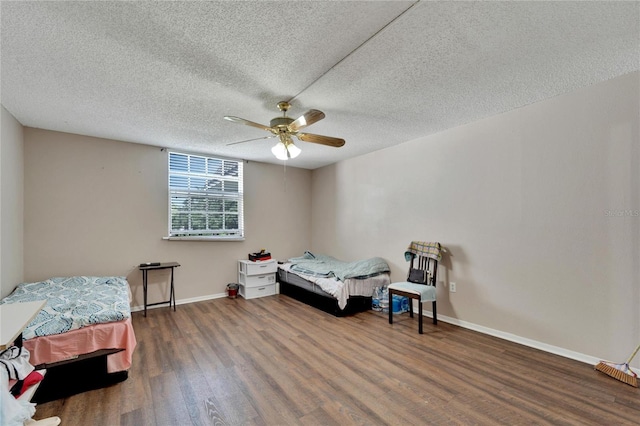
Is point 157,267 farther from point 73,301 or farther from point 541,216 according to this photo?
point 541,216

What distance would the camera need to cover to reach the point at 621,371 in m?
2.21

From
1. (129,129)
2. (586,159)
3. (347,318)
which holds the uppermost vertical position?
(129,129)

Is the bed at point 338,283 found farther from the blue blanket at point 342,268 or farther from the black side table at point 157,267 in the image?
the black side table at point 157,267

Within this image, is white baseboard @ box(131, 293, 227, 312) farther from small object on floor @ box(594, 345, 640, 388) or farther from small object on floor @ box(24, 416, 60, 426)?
small object on floor @ box(594, 345, 640, 388)

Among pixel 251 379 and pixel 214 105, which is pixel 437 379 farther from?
pixel 214 105

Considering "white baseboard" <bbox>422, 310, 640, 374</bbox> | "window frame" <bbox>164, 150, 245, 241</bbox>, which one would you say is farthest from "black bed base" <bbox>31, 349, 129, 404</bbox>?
"white baseboard" <bbox>422, 310, 640, 374</bbox>

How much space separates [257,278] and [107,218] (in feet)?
7.85

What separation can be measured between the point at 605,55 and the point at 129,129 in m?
4.75

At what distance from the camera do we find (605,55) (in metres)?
2.02

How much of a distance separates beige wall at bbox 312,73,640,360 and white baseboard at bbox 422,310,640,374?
0.04m

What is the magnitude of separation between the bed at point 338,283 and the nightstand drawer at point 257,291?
→ 452 mm

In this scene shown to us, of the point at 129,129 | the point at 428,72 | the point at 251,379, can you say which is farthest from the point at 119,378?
the point at 428,72

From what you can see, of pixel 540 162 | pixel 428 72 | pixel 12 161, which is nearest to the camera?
pixel 428 72

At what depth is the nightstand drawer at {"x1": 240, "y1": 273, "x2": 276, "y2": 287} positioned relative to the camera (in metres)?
4.78
